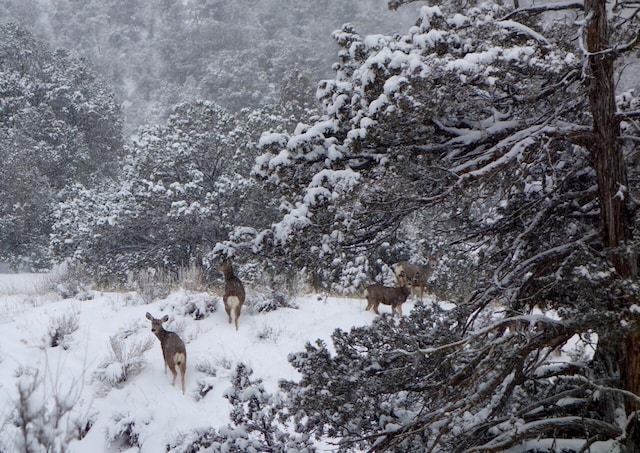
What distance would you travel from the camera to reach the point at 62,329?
30.7 feet

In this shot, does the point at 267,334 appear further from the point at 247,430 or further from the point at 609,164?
the point at 609,164

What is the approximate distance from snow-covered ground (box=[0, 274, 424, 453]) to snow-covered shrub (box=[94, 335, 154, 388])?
45mm

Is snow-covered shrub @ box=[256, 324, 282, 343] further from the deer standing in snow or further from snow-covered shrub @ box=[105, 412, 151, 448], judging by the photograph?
snow-covered shrub @ box=[105, 412, 151, 448]

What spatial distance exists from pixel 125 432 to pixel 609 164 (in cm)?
683

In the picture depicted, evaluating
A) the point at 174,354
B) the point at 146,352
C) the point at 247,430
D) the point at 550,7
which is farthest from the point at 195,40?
the point at 550,7

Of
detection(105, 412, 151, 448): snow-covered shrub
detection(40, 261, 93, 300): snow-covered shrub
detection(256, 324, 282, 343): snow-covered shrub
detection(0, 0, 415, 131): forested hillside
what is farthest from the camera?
detection(0, 0, 415, 131): forested hillside

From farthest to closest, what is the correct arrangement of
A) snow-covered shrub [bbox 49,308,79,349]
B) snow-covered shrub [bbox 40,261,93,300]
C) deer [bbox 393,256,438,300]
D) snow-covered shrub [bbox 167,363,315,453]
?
deer [bbox 393,256,438,300] → snow-covered shrub [bbox 40,261,93,300] → snow-covered shrub [bbox 49,308,79,349] → snow-covered shrub [bbox 167,363,315,453]

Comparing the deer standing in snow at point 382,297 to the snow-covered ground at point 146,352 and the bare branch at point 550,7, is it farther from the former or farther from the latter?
the bare branch at point 550,7

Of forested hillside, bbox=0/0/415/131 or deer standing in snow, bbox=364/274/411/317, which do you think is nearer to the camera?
deer standing in snow, bbox=364/274/411/317

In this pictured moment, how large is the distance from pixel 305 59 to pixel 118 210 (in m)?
31.0

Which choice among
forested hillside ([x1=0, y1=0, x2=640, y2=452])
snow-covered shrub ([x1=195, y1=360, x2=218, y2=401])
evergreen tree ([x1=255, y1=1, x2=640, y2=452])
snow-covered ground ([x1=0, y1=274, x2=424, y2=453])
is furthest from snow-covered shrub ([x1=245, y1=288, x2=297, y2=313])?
evergreen tree ([x1=255, y1=1, x2=640, y2=452])

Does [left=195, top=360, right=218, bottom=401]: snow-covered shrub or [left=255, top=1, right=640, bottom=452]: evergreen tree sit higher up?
[left=255, top=1, right=640, bottom=452]: evergreen tree

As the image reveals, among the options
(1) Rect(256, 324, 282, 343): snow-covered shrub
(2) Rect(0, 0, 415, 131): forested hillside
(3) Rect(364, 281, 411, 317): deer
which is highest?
(2) Rect(0, 0, 415, 131): forested hillside

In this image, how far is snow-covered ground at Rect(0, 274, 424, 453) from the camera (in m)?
7.57
